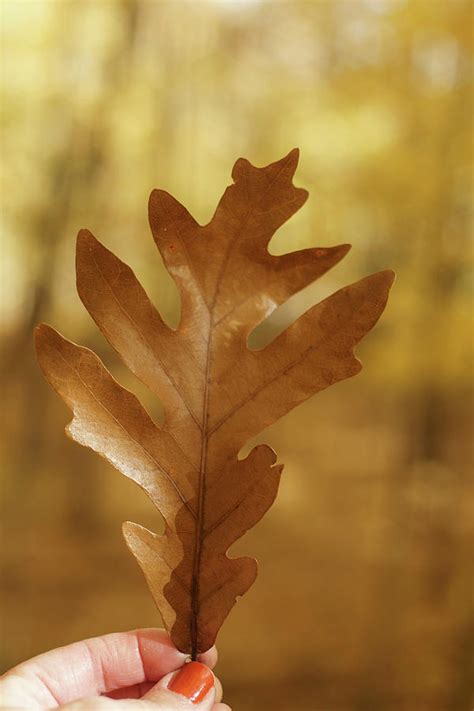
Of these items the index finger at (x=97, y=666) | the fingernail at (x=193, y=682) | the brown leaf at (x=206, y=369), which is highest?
the brown leaf at (x=206, y=369)

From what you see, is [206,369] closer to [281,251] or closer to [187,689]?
[187,689]

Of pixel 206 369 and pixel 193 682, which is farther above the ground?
pixel 206 369

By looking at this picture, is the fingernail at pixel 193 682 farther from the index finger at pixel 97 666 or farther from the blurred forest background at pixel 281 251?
the blurred forest background at pixel 281 251

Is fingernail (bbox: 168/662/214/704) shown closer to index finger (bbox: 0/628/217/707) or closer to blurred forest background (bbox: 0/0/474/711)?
index finger (bbox: 0/628/217/707)

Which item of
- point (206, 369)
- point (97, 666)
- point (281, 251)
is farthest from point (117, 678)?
point (281, 251)

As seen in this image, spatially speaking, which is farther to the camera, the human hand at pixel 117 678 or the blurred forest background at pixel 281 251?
the blurred forest background at pixel 281 251

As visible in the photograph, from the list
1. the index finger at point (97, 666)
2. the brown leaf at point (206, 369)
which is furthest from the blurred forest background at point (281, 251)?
the brown leaf at point (206, 369)

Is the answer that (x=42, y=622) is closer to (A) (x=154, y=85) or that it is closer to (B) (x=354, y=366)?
(A) (x=154, y=85)
